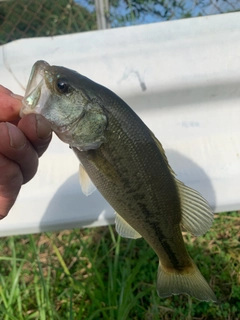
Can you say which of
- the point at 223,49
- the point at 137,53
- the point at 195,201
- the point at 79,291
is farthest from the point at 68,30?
the point at 195,201

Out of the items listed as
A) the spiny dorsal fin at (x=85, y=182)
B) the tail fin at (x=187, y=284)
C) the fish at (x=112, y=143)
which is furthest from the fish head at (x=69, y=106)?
the tail fin at (x=187, y=284)

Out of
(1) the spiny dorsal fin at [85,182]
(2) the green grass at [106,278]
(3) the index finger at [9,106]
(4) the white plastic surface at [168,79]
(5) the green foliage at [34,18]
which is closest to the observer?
(3) the index finger at [9,106]

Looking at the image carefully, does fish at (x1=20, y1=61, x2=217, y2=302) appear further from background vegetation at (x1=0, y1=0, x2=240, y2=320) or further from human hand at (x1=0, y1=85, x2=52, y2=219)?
background vegetation at (x1=0, y1=0, x2=240, y2=320)

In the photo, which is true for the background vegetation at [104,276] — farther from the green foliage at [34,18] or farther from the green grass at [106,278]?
the green foliage at [34,18]

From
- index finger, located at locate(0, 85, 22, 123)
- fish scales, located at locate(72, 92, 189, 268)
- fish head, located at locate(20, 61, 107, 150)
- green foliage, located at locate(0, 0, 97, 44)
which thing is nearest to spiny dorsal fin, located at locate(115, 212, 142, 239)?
fish scales, located at locate(72, 92, 189, 268)

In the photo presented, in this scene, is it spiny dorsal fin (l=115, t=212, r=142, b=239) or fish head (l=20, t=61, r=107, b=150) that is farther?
spiny dorsal fin (l=115, t=212, r=142, b=239)

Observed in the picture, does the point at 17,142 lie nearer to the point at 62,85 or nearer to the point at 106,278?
the point at 62,85
